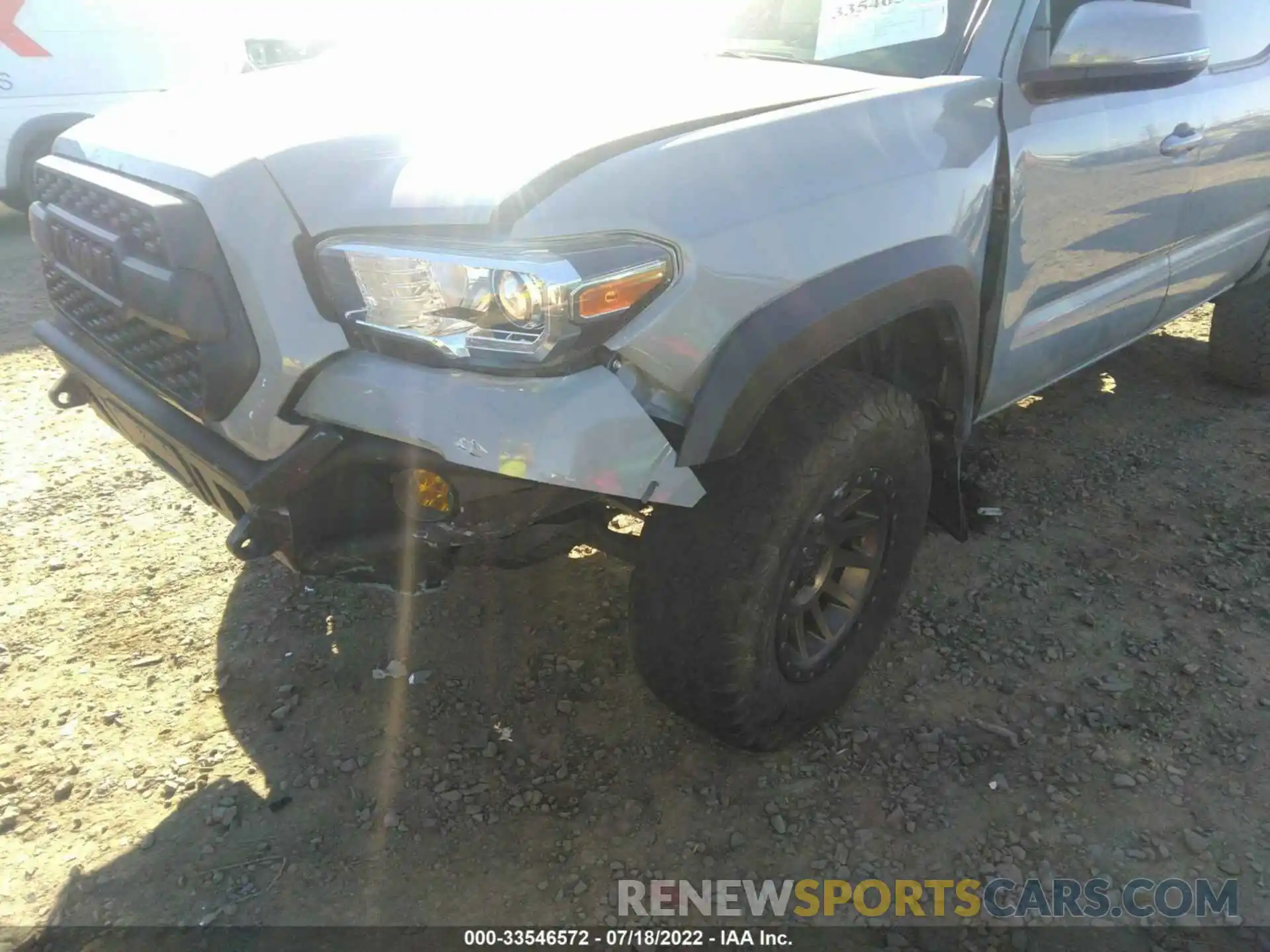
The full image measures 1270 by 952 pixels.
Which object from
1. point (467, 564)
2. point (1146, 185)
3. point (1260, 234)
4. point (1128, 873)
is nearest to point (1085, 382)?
point (1260, 234)

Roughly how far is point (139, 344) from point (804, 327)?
1.45 m

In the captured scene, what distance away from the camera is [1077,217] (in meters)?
2.47

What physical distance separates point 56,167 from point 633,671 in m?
1.94

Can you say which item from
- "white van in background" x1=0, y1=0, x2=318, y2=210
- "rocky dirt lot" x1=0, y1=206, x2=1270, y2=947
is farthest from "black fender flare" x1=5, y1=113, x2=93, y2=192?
"rocky dirt lot" x1=0, y1=206, x2=1270, y2=947

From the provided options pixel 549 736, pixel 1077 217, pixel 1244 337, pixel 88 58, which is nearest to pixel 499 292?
pixel 549 736

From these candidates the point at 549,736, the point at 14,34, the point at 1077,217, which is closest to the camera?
the point at 549,736

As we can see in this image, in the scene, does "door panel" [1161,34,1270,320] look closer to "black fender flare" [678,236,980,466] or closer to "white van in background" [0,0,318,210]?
"black fender flare" [678,236,980,466]

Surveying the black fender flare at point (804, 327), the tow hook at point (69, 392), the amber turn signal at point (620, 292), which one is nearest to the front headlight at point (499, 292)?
the amber turn signal at point (620, 292)

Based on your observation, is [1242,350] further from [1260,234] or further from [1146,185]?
[1146,185]

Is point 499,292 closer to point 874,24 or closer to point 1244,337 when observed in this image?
point 874,24

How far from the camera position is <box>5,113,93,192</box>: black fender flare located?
6.66m

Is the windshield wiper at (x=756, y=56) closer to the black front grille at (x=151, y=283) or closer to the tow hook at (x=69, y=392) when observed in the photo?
the black front grille at (x=151, y=283)

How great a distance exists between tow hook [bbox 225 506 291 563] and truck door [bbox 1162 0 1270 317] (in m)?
2.90

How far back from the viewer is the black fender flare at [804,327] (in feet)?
5.43
